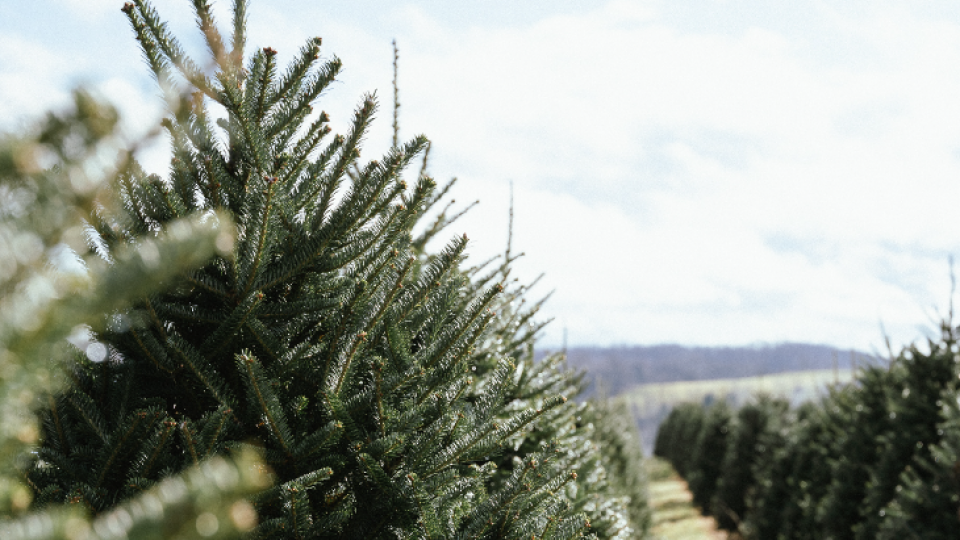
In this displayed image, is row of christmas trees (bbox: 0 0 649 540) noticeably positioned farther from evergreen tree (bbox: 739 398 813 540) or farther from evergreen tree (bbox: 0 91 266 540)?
evergreen tree (bbox: 739 398 813 540)

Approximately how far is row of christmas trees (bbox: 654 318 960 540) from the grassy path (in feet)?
9.48

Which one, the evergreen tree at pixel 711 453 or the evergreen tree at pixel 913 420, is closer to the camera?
the evergreen tree at pixel 913 420

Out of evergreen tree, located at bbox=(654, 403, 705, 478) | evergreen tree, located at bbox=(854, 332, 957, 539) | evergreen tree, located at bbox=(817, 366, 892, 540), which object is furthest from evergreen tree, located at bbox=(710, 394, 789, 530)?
evergreen tree, located at bbox=(854, 332, 957, 539)

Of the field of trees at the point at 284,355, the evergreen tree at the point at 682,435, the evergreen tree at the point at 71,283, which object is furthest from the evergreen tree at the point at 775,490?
the evergreen tree at the point at 71,283

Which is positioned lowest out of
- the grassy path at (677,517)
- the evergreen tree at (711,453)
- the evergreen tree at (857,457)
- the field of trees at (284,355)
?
the grassy path at (677,517)

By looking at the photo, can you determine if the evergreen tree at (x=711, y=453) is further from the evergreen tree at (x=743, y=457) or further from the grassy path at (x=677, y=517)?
the evergreen tree at (x=743, y=457)

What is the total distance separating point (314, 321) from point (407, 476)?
2.04 feet

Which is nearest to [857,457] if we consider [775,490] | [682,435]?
[775,490]

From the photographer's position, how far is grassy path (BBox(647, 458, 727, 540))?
77.6ft

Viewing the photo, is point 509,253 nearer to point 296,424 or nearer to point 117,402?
point 296,424

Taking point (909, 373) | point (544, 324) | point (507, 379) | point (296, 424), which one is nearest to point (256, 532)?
point (296, 424)

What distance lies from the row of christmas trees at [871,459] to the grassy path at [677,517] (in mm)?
2891

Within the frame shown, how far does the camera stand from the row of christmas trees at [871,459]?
8039 mm

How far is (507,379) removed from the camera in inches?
76.5
